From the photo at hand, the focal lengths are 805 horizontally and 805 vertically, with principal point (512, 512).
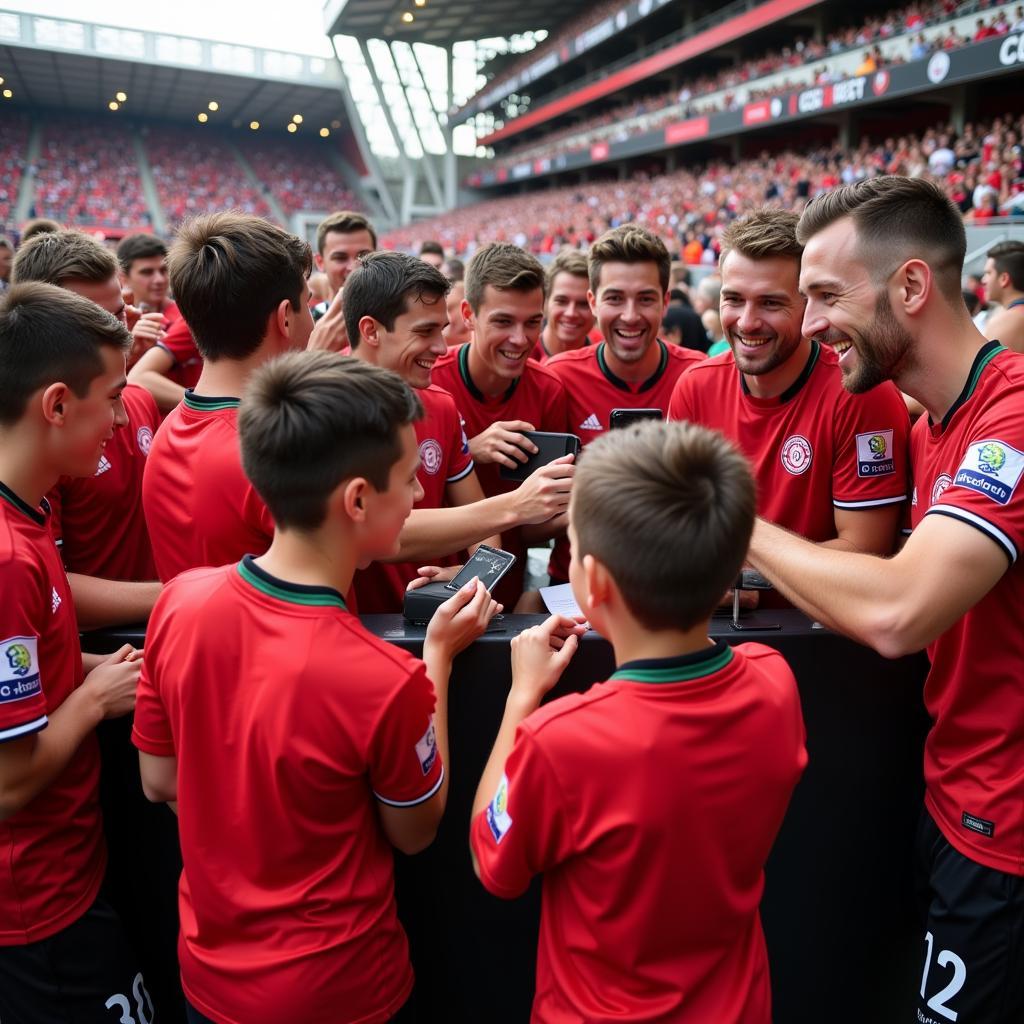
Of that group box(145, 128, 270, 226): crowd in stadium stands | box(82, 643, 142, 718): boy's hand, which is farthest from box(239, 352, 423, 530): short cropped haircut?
box(145, 128, 270, 226): crowd in stadium stands

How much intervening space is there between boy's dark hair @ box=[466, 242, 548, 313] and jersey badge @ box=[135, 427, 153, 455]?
4.88ft

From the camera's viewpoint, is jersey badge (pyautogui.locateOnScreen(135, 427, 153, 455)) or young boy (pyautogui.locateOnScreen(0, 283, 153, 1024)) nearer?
young boy (pyautogui.locateOnScreen(0, 283, 153, 1024))

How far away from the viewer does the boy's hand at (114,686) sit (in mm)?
1932

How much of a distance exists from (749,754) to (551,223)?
108 ft

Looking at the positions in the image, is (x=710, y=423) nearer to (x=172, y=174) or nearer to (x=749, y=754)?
(x=749, y=754)

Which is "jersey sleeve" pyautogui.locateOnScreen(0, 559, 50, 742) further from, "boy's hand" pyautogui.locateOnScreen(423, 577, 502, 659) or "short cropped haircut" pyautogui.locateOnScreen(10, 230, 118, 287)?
"short cropped haircut" pyautogui.locateOnScreen(10, 230, 118, 287)

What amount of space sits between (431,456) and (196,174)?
5012 cm

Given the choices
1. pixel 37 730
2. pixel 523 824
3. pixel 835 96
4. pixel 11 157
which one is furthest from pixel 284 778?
pixel 11 157

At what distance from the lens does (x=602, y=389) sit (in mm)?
3846

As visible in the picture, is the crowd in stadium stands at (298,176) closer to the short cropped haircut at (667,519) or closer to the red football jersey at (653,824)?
the short cropped haircut at (667,519)

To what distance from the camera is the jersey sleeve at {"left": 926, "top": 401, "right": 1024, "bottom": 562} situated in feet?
5.74

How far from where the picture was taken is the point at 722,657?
145 cm

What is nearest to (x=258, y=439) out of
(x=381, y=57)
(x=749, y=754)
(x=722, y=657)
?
(x=722, y=657)

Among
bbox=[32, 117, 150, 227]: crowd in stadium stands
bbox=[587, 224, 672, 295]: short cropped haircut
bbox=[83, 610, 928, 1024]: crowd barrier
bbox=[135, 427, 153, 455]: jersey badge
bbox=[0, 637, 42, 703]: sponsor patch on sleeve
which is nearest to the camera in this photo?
bbox=[0, 637, 42, 703]: sponsor patch on sleeve
